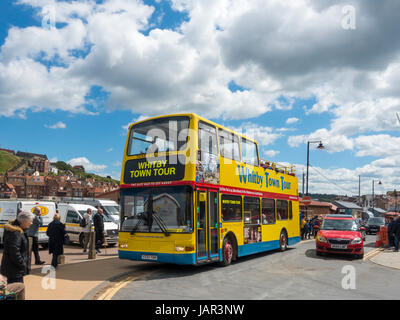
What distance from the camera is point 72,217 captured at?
19.1 m

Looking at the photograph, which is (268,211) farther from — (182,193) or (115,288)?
(115,288)

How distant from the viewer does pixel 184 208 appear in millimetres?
10219

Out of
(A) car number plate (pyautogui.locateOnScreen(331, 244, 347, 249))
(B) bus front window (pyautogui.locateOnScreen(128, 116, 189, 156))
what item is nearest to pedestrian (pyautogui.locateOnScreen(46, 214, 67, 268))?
(B) bus front window (pyautogui.locateOnScreen(128, 116, 189, 156))

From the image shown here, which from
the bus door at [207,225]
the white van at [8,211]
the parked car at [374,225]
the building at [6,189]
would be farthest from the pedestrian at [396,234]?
the building at [6,189]

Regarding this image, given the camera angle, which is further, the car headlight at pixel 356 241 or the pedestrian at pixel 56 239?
the car headlight at pixel 356 241

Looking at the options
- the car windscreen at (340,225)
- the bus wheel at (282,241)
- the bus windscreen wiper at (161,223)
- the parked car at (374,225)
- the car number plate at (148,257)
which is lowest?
the parked car at (374,225)

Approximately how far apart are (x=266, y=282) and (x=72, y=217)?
1282cm

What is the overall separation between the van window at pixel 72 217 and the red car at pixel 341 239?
11572mm

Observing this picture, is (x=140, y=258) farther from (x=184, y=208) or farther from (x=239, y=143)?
(x=239, y=143)

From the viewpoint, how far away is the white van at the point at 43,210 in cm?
1746

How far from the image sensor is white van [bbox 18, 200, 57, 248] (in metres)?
17.5

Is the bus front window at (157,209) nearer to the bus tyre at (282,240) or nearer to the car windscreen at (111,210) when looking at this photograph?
the bus tyre at (282,240)
